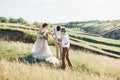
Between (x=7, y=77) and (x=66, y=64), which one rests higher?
(x=7, y=77)

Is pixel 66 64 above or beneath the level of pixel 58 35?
beneath

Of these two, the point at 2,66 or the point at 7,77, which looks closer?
the point at 7,77

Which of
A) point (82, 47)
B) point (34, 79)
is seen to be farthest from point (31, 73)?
point (82, 47)

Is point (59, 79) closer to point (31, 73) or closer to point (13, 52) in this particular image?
point (31, 73)

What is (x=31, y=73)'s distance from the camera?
8.70 metres

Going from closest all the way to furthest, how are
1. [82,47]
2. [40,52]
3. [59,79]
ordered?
1. [59,79]
2. [40,52]
3. [82,47]

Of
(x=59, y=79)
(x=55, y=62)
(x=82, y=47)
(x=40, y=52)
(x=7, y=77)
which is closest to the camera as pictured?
(x=7, y=77)

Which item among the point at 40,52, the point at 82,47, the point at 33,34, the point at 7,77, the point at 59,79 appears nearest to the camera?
the point at 7,77

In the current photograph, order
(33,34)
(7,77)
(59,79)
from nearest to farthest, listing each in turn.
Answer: (7,77), (59,79), (33,34)

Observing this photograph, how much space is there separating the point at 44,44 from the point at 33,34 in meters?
18.1

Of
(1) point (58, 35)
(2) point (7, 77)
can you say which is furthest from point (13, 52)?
(2) point (7, 77)

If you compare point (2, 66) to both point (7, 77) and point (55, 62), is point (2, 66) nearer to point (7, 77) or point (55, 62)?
point (7, 77)

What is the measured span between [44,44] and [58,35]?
38.5 inches

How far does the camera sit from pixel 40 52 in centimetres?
1864
